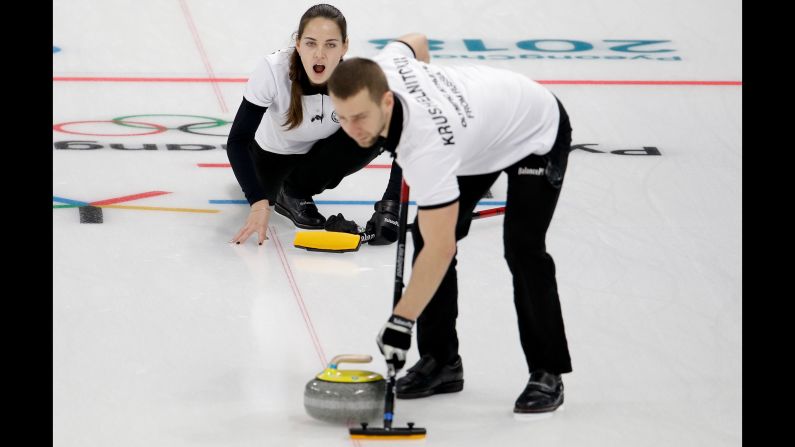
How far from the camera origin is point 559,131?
12.4 feet

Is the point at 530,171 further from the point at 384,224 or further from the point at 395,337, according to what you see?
the point at 384,224

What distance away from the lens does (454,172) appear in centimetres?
332

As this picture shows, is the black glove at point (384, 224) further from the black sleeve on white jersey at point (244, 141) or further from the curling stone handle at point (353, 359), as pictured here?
the curling stone handle at point (353, 359)

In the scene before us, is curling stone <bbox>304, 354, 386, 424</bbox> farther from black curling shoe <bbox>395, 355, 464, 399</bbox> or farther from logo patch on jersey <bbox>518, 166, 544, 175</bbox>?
logo patch on jersey <bbox>518, 166, 544, 175</bbox>

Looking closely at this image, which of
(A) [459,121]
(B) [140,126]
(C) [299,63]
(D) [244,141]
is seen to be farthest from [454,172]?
(B) [140,126]

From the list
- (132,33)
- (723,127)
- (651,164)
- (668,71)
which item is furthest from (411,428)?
(132,33)

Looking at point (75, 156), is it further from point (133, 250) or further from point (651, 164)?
point (651, 164)

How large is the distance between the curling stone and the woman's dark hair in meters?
1.63

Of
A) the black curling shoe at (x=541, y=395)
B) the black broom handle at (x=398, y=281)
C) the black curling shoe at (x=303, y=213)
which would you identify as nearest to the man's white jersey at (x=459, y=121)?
the black broom handle at (x=398, y=281)

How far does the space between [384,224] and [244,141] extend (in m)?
0.62

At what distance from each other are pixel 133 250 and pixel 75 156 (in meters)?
1.22

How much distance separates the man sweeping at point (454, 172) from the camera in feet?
10.8

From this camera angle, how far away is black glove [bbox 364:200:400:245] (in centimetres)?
510

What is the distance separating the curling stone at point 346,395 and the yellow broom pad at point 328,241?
1.46 metres
